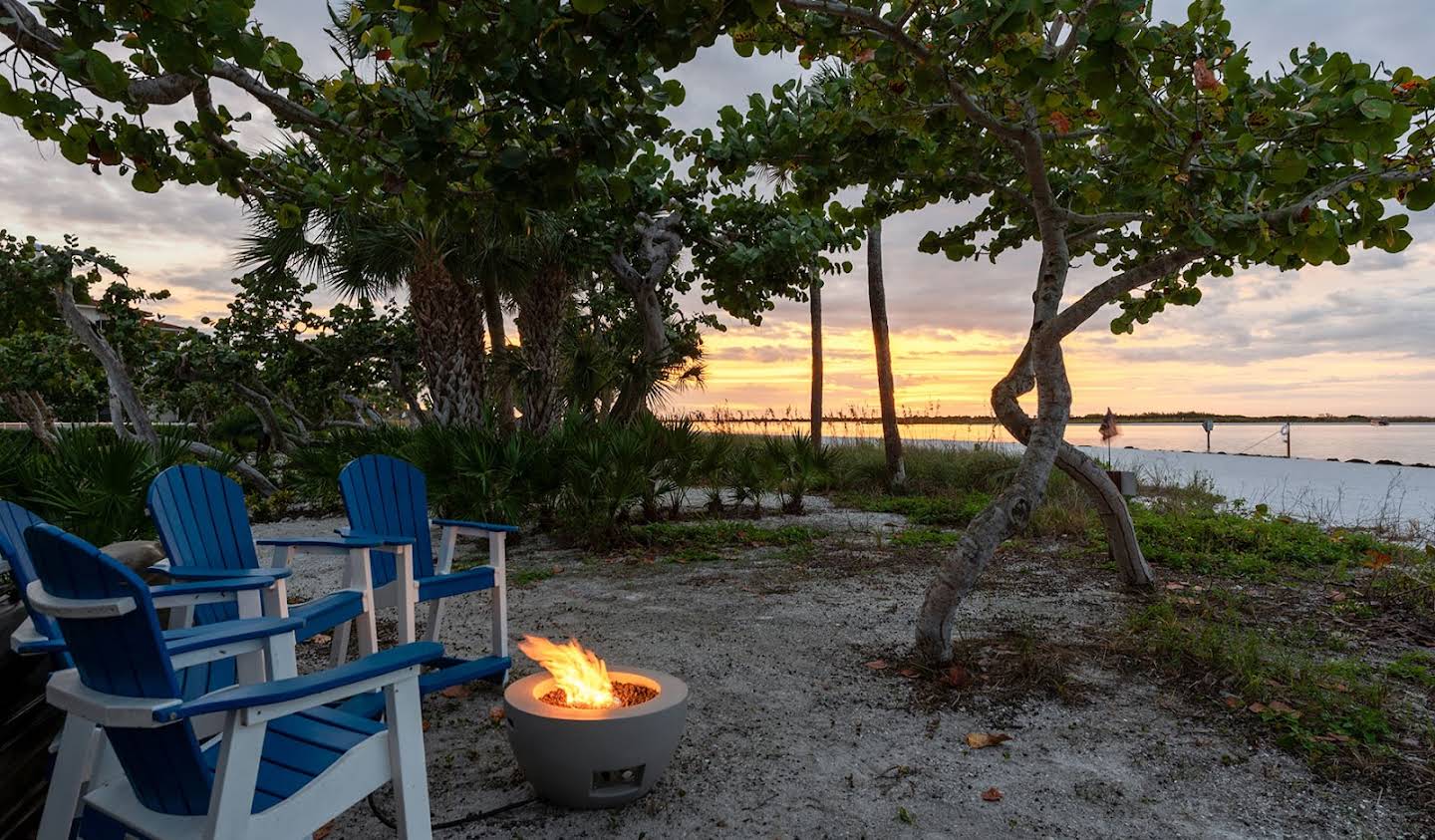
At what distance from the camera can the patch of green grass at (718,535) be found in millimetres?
8688

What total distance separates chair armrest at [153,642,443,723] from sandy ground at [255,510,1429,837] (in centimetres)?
116

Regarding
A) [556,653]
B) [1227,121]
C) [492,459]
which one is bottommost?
[556,653]

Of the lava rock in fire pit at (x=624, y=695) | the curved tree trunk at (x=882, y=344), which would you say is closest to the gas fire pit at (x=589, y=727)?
the lava rock in fire pit at (x=624, y=695)

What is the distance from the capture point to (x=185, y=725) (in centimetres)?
173

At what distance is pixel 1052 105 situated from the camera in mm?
4047

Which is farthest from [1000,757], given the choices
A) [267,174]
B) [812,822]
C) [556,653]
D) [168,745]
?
[267,174]

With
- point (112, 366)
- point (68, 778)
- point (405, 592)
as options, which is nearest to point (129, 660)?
point (68, 778)

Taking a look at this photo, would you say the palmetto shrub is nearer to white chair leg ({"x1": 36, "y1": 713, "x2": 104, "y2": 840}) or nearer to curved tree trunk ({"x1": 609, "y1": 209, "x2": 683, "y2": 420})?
white chair leg ({"x1": 36, "y1": 713, "x2": 104, "y2": 840})

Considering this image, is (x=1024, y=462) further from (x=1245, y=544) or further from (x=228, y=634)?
(x=1245, y=544)

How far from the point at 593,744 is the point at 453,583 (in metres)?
1.62

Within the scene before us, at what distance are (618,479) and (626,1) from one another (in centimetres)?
573

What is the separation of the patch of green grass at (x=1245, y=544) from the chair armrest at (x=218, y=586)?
7307 mm

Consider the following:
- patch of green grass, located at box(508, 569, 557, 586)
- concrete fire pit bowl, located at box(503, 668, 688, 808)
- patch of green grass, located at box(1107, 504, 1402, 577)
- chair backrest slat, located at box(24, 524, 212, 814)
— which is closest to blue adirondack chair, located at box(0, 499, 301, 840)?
chair backrest slat, located at box(24, 524, 212, 814)

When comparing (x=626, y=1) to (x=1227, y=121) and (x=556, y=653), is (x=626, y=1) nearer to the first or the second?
(x=556, y=653)
